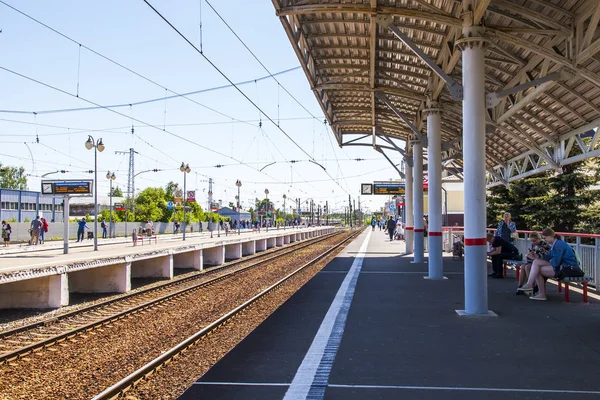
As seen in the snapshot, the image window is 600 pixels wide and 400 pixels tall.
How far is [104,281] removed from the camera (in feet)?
51.4

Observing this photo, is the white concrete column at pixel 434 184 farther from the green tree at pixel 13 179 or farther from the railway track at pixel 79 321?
the green tree at pixel 13 179

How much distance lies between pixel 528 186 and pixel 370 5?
2334 centimetres

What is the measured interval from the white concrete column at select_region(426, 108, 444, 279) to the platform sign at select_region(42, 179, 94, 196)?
1600 centimetres

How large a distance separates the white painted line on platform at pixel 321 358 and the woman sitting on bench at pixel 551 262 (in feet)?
11.0

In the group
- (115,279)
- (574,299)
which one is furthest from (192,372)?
(115,279)

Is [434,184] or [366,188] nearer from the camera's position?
[434,184]

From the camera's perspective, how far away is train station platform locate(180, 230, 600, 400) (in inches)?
215

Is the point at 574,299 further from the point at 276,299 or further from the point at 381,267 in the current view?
the point at 381,267

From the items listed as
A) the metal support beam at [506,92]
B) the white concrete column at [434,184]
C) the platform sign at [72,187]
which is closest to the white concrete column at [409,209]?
the white concrete column at [434,184]

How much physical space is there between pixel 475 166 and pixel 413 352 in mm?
3688

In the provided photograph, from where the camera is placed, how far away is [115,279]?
15.6 metres

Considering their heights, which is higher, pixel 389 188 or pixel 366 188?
pixel 366 188

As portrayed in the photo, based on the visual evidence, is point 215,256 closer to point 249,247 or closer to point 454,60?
point 249,247

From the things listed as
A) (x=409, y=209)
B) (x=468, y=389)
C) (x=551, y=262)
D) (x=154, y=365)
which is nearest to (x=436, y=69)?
(x=551, y=262)
